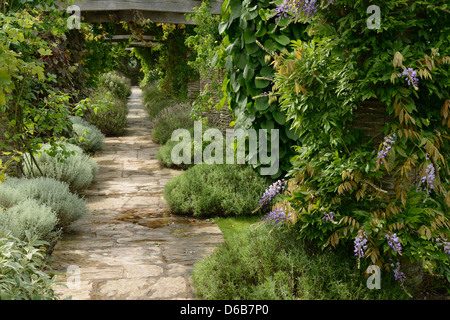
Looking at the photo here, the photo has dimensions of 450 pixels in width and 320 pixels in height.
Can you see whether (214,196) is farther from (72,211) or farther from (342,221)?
(342,221)

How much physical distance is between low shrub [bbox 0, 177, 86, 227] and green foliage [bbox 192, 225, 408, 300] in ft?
6.11

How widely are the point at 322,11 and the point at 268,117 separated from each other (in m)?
2.16

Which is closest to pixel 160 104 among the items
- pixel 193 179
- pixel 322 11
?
pixel 193 179

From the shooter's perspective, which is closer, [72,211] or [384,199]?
[384,199]

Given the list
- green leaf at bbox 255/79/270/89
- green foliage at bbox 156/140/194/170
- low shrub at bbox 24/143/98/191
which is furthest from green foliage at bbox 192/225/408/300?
green foliage at bbox 156/140/194/170

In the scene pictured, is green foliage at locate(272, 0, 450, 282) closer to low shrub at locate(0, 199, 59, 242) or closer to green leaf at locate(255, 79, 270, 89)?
green leaf at locate(255, 79, 270, 89)

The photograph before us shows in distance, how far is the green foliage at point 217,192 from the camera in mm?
5172

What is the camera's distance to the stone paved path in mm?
3381

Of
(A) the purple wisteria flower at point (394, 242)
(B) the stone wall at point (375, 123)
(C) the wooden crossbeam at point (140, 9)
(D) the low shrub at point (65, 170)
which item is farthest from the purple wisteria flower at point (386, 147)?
(C) the wooden crossbeam at point (140, 9)

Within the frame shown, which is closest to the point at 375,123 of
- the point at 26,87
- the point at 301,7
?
the point at 301,7

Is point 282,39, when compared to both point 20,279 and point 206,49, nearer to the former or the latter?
point 206,49

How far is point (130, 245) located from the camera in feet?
14.2

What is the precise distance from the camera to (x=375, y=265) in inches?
109

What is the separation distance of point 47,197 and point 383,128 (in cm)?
352
